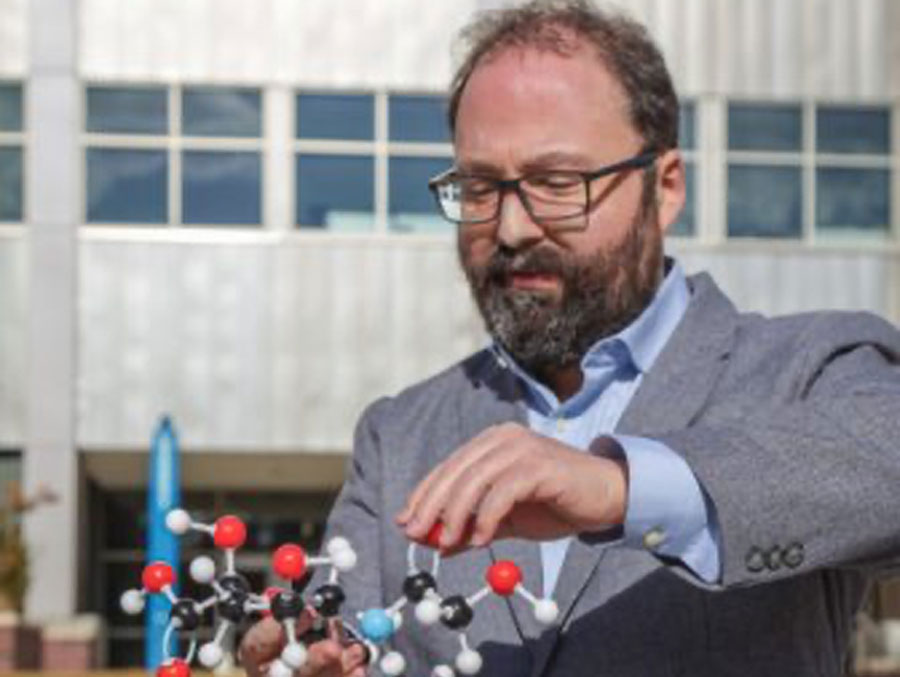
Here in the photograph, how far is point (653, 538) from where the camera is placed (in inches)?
66.4

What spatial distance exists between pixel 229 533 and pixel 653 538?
0.46 m

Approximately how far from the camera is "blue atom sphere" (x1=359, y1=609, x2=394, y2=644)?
5.97ft

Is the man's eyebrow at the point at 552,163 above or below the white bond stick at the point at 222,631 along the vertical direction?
above

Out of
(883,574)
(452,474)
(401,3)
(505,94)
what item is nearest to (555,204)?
(505,94)

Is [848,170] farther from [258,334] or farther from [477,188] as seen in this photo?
[477,188]

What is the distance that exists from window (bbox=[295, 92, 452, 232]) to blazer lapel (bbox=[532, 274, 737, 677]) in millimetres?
18285

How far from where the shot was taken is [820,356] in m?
2.17

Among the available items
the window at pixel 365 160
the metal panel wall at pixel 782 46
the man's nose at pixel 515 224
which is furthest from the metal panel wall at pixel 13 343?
the man's nose at pixel 515 224

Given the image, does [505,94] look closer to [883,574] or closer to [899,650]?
[883,574]

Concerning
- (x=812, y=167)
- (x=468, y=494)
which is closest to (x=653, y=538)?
(x=468, y=494)

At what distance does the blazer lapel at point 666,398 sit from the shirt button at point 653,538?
0.35 m

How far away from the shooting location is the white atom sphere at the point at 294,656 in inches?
70.9

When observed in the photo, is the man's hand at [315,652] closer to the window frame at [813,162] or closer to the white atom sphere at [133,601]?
the white atom sphere at [133,601]

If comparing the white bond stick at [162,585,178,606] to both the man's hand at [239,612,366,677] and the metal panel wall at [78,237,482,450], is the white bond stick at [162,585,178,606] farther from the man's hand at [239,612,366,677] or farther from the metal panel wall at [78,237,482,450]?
the metal panel wall at [78,237,482,450]
